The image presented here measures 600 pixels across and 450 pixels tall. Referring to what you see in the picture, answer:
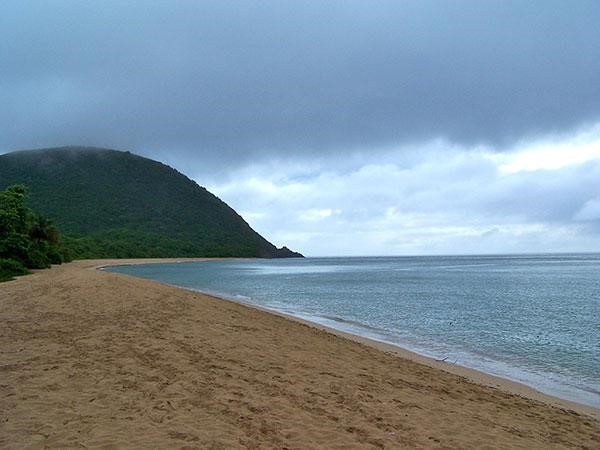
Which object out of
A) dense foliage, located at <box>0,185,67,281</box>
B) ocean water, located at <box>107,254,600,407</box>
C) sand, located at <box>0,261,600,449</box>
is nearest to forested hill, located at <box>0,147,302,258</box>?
dense foliage, located at <box>0,185,67,281</box>

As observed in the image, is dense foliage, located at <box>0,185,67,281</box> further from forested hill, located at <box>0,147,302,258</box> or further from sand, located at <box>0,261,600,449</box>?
forested hill, located at <box>0,147,302,258</box>

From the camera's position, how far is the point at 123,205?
139375 mm

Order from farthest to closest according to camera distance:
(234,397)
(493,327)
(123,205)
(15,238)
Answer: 1. (123,205)
2. (15,238)
3. (493,327)
4. (234,397)

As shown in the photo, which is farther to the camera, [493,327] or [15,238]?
[15,238]

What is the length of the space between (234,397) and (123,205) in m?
142

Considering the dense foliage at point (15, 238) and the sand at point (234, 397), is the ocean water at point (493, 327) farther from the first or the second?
the dense foliage at point (15, 238)

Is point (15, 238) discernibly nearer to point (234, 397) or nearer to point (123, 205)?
point (234, 397)

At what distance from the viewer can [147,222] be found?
142 m

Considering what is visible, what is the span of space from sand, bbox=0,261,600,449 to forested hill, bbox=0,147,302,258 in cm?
8977

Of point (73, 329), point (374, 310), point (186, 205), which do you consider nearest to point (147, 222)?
point (186, 205)

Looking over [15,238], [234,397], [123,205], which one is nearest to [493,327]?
[234,397]

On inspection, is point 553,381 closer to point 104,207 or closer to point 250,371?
point 250,371

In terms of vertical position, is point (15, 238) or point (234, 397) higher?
point (15, 238)

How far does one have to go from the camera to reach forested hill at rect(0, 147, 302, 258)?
119812mm
